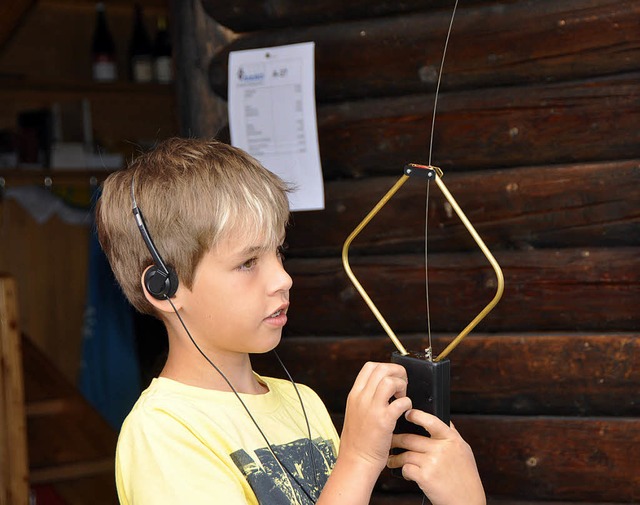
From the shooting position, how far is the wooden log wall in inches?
95.8

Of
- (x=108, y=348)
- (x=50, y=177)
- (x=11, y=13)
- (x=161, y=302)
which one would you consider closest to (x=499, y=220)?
(x=161, y=302)

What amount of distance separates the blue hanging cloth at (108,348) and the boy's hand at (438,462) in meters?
3.80

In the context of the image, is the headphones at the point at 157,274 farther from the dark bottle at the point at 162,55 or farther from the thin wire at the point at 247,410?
the dark bottle at the point at 162,55

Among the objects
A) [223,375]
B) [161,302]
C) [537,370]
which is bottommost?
[537,370]

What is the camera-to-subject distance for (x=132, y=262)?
1.72m

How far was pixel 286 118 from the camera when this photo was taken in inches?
109

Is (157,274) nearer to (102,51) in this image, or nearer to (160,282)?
(160,282)

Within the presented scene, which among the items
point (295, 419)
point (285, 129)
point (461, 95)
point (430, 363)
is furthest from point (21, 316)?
point (430, 363)

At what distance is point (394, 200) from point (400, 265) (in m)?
0.19

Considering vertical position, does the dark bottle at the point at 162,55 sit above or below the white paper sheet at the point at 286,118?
above

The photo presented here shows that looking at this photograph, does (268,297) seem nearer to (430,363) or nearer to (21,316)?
(430,363)

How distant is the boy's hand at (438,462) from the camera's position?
5.17 feet

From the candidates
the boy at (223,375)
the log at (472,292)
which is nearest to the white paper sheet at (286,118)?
the log at (472,292)

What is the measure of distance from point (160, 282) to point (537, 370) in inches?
50.2
